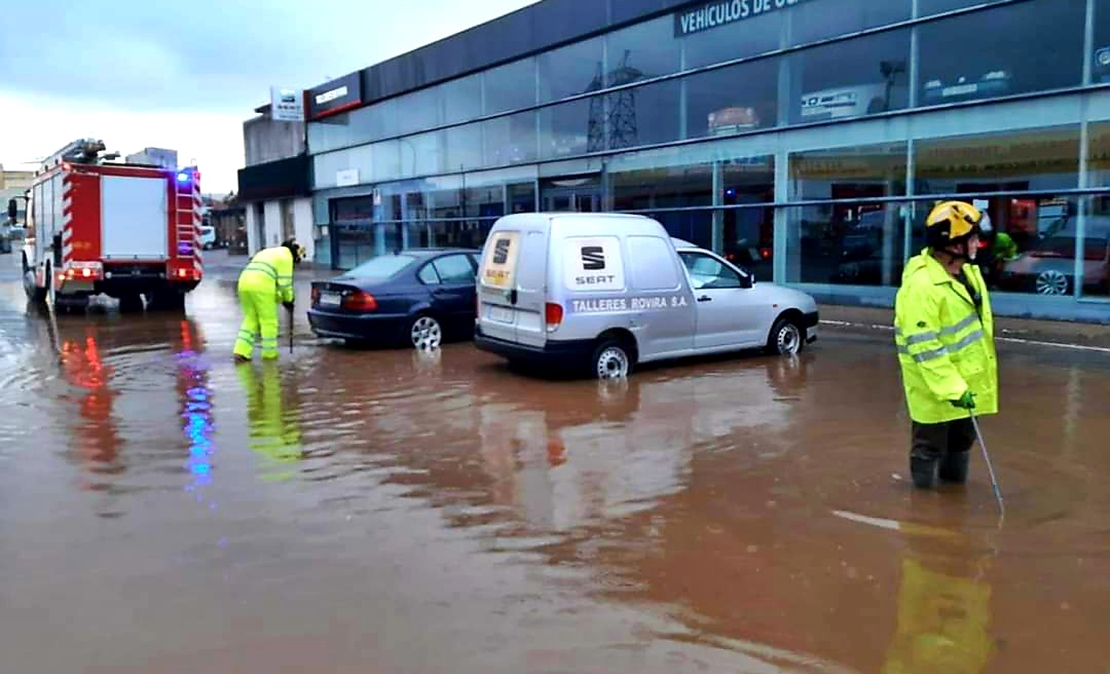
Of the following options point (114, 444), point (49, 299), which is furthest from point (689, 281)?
point (49, 299)

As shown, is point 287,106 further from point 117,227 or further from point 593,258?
point 593,258

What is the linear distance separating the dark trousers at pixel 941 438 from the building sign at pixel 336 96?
96.3 ft

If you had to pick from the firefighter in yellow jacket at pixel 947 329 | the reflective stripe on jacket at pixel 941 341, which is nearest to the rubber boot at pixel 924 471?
the firefighter in yellow jacket at pixel 947 329

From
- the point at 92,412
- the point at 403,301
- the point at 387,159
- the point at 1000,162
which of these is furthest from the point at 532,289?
the point at 387,159

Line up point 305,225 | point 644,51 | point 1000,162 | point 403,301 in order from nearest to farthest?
1. point 403,301
2. point 1000,162
3. point 644,51
4. point 305,225

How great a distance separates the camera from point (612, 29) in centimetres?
2183

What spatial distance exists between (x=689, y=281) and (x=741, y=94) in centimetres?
985

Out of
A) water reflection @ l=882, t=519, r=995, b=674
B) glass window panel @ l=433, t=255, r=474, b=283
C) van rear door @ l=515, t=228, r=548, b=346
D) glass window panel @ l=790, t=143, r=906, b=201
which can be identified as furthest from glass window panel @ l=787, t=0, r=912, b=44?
water reflection @ l=882, t=519, r=995, b=674

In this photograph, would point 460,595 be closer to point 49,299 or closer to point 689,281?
point 689,281

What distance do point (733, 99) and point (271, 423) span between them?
14.1 metres

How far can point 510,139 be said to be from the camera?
25.6m

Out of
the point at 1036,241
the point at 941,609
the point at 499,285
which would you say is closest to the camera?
the point at 941,609

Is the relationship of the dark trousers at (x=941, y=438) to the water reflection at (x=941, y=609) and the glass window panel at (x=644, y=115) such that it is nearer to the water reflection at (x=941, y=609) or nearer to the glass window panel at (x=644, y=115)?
the water reflection at (x=941, y=609)

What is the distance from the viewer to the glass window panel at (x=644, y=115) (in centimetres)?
2077
